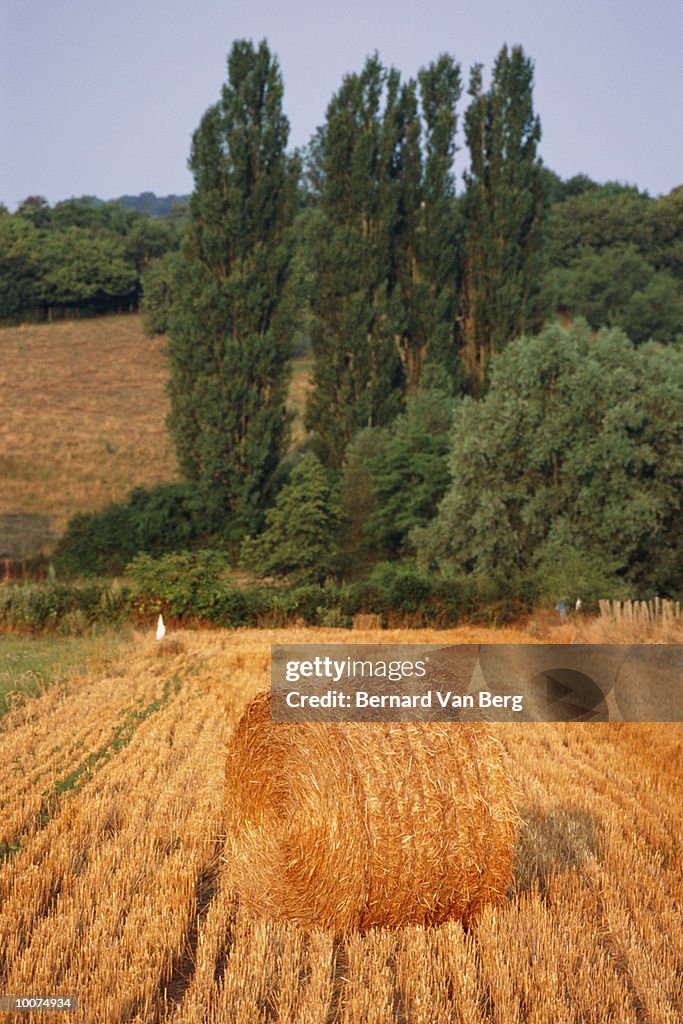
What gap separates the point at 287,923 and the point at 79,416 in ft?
145

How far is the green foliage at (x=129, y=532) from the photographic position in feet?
100

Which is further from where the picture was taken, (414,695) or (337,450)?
(337,450)

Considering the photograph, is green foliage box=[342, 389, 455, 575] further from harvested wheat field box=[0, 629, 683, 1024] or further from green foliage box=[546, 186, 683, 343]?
green foliage box=[546, 186, 683, 343]


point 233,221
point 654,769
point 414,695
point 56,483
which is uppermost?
point 233,221

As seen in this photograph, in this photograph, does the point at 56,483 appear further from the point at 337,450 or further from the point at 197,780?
the point at 197,780

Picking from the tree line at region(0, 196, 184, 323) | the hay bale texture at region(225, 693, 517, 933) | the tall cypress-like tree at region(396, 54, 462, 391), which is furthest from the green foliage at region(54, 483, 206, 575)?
the tree line at region(0, 196, 184, 323)

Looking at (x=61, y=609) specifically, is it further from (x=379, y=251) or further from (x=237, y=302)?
(x=379, y=251)

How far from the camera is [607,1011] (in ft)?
14.6

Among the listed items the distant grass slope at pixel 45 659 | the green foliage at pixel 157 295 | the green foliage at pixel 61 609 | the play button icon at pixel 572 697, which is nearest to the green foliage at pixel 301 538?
the green foliage at pixel 61 609

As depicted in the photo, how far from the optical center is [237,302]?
32344 mm

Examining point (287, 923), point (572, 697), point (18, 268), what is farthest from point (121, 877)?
point (18, 268)

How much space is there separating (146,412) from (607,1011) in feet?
154

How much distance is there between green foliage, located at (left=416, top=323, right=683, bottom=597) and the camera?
2288 centimetres

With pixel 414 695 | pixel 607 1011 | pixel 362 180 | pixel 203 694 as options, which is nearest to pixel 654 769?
pixel 414 695
